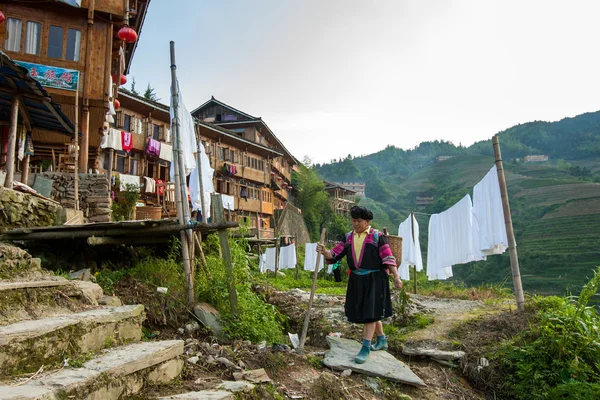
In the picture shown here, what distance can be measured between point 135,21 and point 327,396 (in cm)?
1563

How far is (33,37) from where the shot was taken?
33.7 feet

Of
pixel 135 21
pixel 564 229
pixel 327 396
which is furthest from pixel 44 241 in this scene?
pixel 564 229

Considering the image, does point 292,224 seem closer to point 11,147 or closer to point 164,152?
point 164,152

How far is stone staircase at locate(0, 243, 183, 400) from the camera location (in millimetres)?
2121

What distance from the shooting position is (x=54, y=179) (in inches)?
345

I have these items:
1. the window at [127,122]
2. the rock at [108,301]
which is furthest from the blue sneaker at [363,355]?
the window at [127,122]

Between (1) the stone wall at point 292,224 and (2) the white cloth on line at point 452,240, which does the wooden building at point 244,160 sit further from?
(2) the white cloth on line at point 452,240

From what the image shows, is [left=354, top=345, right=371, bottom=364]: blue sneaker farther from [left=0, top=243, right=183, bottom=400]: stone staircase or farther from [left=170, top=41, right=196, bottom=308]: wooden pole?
[left=170, top=41, right=196, bottom=308]: wooden pole

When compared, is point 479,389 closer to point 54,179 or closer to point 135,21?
point 54,179

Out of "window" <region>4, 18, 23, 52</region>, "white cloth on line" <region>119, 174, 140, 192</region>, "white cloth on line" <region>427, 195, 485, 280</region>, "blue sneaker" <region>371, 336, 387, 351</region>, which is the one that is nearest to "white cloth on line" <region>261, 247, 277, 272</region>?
"white cloth on line" <region>119, 174, 140, 192</region>

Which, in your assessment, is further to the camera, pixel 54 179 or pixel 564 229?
pixel 564 229

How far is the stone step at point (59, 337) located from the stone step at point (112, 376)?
5.9 inches

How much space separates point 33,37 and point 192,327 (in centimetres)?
1001

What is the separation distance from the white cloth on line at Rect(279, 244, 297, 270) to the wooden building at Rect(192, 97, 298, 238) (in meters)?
4.77
